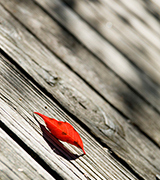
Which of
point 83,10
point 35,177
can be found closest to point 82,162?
point 35,177

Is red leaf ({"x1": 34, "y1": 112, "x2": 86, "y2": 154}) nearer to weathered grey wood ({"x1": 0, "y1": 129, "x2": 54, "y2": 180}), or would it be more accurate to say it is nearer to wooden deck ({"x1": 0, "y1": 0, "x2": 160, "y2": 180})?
wooden deck ({"x1": 0, "y1": 0, "x2": 160, "y2": 180})

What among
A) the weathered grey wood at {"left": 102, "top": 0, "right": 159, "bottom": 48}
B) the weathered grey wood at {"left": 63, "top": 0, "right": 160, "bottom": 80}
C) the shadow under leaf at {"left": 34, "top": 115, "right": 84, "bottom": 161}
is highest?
the weathered grey wood at {"left": 102, "top": 0, "right": 159, "bottom": 48}

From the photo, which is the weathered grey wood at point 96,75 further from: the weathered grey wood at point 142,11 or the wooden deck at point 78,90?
the weathered grey wood at point 142,11

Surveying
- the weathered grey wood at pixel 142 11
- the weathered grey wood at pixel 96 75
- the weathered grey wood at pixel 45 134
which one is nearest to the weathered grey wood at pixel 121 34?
the weathered grey wood at pixel 142 11

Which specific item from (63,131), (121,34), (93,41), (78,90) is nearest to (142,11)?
(121,34)

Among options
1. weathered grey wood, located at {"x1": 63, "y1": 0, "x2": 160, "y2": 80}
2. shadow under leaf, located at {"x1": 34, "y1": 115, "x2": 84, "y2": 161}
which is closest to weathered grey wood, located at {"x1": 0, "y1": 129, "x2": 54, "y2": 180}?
shadow under leaf, located at {"x1": 34, "y1": 115, "x2": 84, "y2": 161}

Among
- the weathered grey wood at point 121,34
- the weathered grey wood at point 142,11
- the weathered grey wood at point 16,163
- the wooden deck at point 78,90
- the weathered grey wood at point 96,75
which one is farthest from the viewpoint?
the weathered grey wood at point 142,11

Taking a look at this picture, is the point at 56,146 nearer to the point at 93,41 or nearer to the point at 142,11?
the point at 93,41
